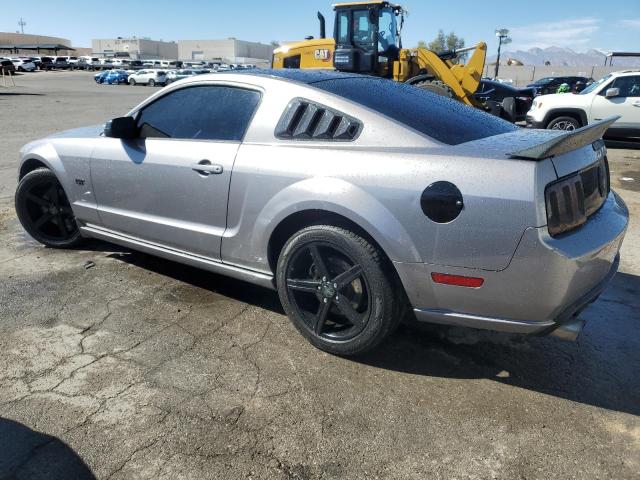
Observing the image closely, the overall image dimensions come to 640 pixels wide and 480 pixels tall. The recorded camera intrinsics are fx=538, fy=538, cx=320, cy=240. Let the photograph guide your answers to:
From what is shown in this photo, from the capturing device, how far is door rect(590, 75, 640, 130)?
37.1 feet

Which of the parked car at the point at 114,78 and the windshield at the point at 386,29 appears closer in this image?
the windshield at the point at 386,29

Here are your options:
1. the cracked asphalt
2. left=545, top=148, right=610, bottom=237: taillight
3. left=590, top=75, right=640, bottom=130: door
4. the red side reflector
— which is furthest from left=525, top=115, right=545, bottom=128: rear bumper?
the red side reflector

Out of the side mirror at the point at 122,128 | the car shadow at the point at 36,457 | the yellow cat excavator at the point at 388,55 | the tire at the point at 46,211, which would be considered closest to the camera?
the car shadow at the point at 36,457

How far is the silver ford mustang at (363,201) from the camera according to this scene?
8.09 ft

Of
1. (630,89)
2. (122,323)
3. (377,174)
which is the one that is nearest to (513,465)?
(377,174)

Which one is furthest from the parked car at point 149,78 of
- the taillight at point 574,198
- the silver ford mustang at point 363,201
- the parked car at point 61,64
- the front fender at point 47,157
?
the taillight at point 574,198

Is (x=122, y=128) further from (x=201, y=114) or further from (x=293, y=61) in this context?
(x=293, y=61)

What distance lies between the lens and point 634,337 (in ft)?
11.0

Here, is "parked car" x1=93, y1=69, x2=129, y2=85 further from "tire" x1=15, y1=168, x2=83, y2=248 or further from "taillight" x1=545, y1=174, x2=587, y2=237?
"taillight" x1=545, y1=174, x2=587, y2=237

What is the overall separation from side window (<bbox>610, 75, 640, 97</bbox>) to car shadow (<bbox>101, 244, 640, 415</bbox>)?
9551mm

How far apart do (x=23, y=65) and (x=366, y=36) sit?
6872 centimetres

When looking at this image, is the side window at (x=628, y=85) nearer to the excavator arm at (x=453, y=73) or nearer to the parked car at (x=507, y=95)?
the excavator arm at (x=453, y=73)

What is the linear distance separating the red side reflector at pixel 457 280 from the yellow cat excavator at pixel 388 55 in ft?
31.8

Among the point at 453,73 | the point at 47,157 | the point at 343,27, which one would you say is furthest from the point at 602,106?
the point at 47,157
